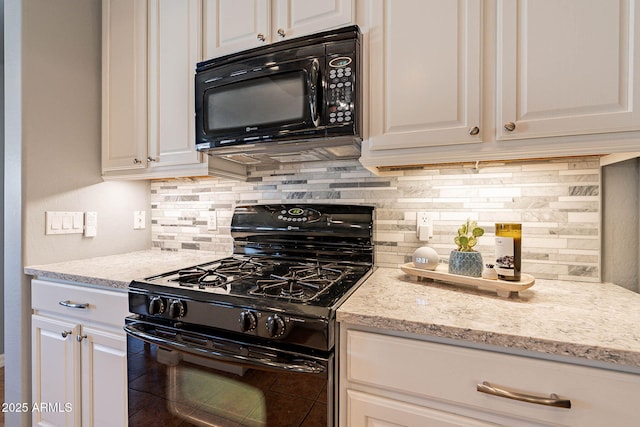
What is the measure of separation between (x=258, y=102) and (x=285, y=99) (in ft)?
0.44

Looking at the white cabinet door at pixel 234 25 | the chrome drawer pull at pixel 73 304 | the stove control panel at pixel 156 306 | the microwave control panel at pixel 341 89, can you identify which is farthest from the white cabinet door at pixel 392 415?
the white cabinet door at pixel 234 25

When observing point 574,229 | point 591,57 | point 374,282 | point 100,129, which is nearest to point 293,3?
point 591,57

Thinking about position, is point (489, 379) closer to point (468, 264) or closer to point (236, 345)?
point (468, 264)

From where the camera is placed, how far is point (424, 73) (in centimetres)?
109

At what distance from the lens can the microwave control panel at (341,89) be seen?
3.76 ft

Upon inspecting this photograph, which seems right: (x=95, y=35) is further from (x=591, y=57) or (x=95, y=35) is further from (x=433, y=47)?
(x=591, y=57)

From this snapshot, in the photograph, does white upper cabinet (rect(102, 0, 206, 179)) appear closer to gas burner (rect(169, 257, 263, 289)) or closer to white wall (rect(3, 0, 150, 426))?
white wall (rect(3, 0, 150, 426))

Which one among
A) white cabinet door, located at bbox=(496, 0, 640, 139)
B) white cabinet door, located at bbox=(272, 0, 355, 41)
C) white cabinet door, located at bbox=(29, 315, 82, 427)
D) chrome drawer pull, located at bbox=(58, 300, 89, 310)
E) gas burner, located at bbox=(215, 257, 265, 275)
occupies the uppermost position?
white cabinet door, located at bbox=(272, 0, 355, 41)

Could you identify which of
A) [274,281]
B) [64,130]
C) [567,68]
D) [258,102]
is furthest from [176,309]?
[567,68]

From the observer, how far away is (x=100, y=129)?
5.71ft

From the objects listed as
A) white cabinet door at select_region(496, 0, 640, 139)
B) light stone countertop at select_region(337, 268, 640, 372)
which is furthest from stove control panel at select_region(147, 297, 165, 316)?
white cabinet door at select_region(496, 0, 640, 139)

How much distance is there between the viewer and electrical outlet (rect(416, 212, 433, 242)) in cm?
138

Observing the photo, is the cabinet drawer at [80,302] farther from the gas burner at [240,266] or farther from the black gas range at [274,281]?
the gas burner at [240,266]

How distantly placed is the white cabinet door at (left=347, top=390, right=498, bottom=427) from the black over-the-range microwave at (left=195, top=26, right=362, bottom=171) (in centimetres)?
88
